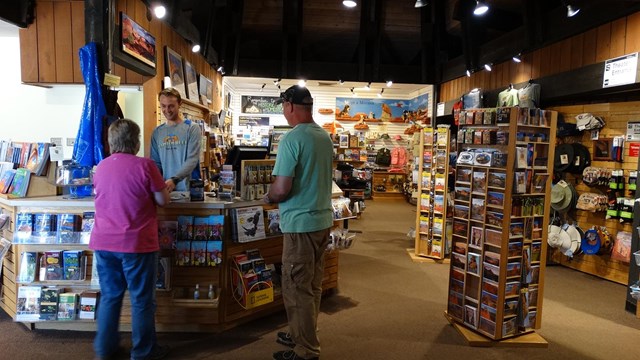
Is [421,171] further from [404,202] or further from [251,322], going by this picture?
[404,202]

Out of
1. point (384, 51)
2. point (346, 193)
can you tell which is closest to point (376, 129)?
point (384, 51)

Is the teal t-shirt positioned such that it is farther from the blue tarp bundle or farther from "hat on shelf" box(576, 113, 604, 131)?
"hat on shelf" box(576, 113, 604, 131)

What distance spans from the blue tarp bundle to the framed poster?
431 millimetres

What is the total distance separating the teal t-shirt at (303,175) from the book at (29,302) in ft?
6.96

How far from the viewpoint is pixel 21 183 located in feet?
11.1

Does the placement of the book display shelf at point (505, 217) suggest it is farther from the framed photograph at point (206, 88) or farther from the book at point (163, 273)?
the framed photograph at point (206, 88)

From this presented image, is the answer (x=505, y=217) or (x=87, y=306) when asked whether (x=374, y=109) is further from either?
(x=87, y=306)

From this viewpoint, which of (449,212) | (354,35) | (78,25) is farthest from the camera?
(354,35)

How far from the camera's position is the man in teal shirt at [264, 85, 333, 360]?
8.77 ft

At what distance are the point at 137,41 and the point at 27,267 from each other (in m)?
2.36

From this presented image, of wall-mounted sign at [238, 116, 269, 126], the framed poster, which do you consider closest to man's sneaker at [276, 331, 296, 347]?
the framed poster

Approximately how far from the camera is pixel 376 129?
1272 cm

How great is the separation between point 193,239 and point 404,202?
9.71m

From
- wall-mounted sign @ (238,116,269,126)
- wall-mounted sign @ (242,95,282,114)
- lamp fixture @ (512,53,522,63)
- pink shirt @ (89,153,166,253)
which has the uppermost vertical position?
lamp fixture @ (512,53,522,63)
